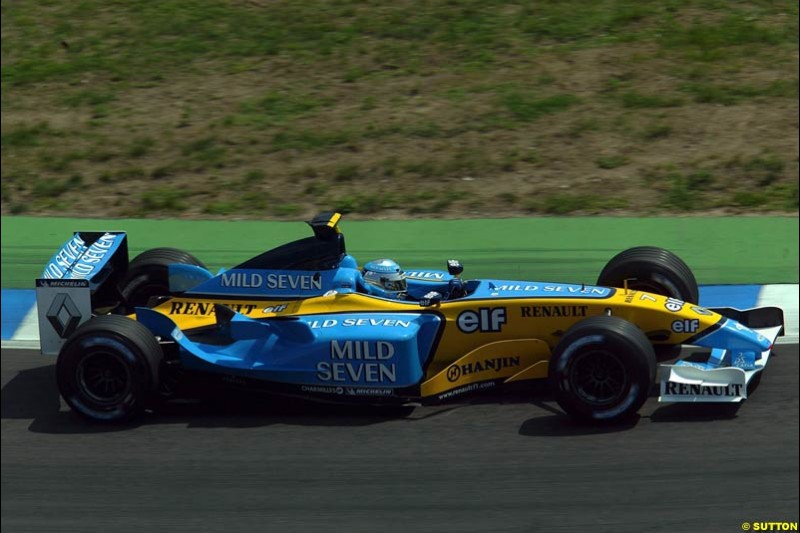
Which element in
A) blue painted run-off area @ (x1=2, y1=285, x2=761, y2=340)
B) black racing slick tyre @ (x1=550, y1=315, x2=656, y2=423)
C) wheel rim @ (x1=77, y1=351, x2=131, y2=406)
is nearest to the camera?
black racing slick tyre @ (x1=550, y1=315, x2=656, y2=423)

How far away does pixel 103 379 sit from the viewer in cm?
725

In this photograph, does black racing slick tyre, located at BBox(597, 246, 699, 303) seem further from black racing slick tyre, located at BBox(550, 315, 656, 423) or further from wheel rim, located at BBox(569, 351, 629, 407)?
wheel rim, located at BBox(569, 351, 629, 407)

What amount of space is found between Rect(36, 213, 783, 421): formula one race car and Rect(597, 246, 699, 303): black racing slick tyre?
279 mm

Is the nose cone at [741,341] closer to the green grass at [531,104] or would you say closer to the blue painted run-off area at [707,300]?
the blue painted run-off area at [707,300]

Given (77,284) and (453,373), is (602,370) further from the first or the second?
(77,284)

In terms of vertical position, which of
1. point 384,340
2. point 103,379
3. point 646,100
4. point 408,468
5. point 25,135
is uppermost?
point 25,135

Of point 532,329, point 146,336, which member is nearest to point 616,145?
point 532,329

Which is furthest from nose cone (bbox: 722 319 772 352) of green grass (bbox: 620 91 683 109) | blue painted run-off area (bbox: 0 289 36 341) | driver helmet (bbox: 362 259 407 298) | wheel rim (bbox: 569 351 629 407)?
green grass (bbox: 620 91 683 109)

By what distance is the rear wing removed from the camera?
303 inches

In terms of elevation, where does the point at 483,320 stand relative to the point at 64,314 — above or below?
below

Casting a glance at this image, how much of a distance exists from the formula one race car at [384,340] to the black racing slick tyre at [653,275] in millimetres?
279

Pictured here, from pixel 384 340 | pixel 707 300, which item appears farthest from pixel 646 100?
pixel 384 340

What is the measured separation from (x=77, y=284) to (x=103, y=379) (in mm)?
798

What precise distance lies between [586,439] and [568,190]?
593 centimetres
